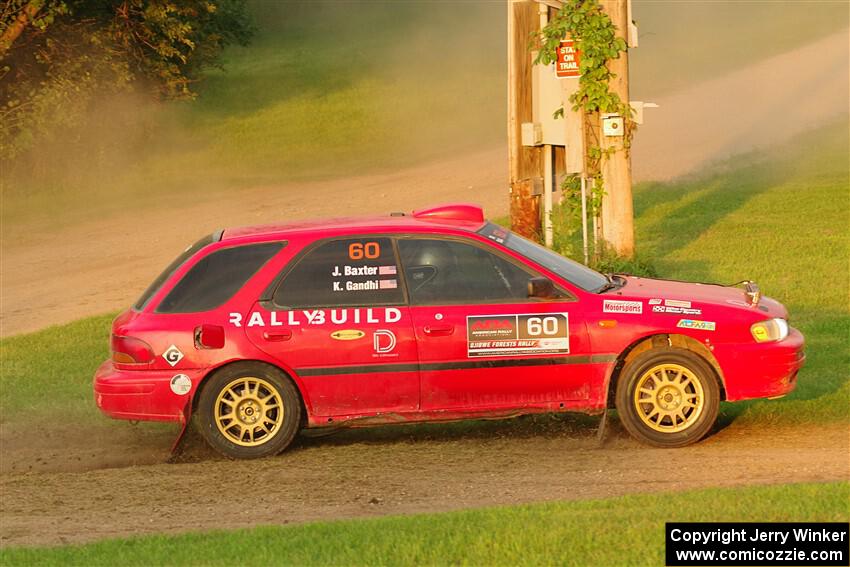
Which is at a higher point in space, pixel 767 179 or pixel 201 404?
pixel 767 179

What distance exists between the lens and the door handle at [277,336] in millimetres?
8978

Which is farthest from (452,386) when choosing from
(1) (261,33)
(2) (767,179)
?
(1) (261,33)

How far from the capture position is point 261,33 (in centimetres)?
5341

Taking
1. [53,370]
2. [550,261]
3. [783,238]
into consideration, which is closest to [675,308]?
[550,261]

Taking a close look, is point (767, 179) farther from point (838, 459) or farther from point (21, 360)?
point (838, 459)

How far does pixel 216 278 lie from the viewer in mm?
9266

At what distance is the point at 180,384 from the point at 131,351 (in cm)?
43

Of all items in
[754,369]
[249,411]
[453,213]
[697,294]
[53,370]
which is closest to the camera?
[754,369]

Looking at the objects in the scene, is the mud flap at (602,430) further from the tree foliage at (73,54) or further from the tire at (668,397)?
the tree foliage at (73,54)

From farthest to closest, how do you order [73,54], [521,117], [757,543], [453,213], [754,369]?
[73,54] → [521,117] → [453,213] → [754,369] → [757,543]

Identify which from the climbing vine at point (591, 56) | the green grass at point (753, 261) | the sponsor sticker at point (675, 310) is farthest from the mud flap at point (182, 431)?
the climbing vine at point (591, 56)

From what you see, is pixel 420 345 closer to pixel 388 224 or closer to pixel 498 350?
pixel 498 350

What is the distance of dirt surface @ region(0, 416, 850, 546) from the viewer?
303 inches

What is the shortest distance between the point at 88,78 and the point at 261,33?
2817 centimetres
